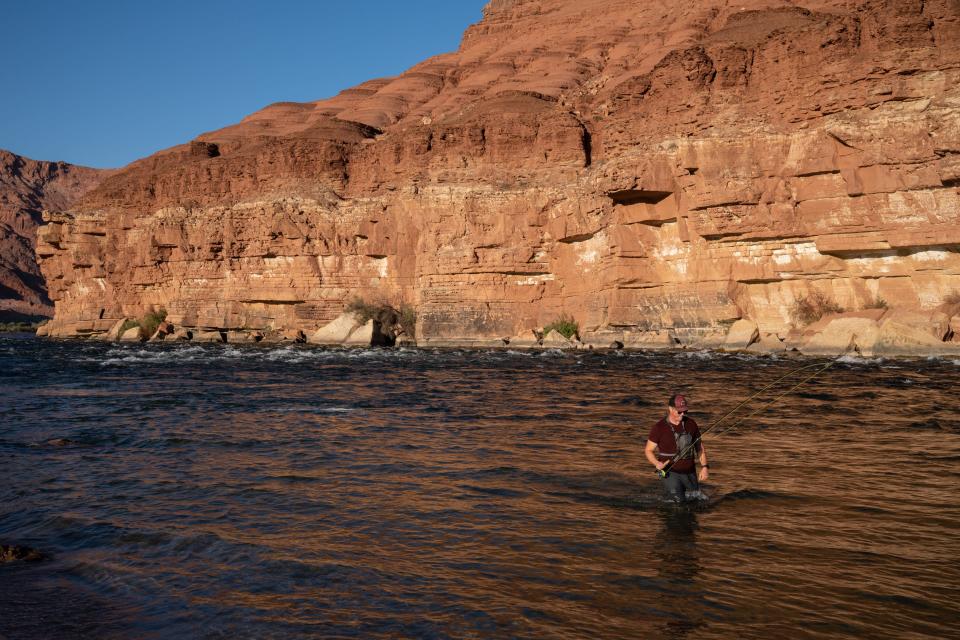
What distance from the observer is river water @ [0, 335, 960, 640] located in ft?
15.9

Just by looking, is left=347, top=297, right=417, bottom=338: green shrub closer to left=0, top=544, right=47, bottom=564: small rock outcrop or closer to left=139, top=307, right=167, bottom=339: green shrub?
left=139, top=307, right=167, bottom=339: green shrub

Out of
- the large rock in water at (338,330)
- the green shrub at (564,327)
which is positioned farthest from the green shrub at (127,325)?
the green shrub at (564,327)

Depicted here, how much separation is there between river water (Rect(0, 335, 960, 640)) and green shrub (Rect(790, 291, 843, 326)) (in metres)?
14.9

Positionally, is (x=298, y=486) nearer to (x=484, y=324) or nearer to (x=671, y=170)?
(x=671, y=170)

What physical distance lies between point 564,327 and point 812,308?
40.5 ft

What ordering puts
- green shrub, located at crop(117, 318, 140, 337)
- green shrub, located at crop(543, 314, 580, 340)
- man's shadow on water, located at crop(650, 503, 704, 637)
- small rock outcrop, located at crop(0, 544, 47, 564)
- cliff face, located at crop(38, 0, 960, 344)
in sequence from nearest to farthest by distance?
1. man's shadow on water, located at crop(650, 503, 704, 637)
2. small rock outcrop, located at crop(0, 544, 47, 564)
3. cliff face, located at crop(38, 0, 960, 344)
4. green shrub, located at crop(543, 314, 580, 340)
5. green shrub, located at crop(117, 318, 140, 337)

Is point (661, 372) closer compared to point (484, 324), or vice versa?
point (661, 372)

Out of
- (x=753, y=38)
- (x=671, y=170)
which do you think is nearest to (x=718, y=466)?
(x=671, y=170)

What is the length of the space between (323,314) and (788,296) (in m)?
28.0

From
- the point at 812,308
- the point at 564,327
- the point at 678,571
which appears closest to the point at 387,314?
the point at 564,327

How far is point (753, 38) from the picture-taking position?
3881 centimetres

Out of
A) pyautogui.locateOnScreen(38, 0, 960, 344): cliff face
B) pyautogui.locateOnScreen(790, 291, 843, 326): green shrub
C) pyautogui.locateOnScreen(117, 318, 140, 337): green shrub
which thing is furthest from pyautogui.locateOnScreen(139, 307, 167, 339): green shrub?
pyautogui.locateOnScreen(790, 291, 843, 326): green shrub

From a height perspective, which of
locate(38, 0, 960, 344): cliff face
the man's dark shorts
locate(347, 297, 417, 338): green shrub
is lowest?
the man's dark shorts

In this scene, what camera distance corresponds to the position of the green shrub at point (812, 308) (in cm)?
2886
